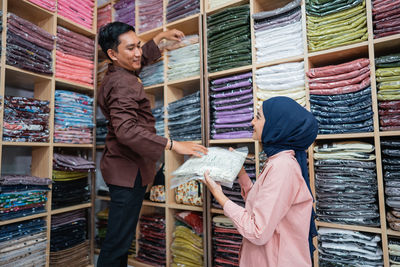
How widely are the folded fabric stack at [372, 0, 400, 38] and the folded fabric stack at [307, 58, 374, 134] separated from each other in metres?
0.18

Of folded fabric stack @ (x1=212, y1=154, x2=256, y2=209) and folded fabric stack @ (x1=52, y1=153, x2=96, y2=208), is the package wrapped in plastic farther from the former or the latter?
folded fabric stack @ (x1=52, y1=153, x2=96, y2=208)

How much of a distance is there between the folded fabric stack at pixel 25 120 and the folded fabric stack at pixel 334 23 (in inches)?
80.4

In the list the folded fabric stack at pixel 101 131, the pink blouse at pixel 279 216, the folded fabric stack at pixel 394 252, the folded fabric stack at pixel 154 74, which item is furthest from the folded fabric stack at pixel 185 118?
the folded fabric stack at pixel 394 252

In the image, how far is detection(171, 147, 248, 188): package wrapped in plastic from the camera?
1212mm

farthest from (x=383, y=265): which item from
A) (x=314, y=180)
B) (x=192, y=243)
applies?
(x=192, y=243)

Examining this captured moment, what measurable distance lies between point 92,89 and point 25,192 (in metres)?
1.06

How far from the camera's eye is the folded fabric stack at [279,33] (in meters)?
1.77

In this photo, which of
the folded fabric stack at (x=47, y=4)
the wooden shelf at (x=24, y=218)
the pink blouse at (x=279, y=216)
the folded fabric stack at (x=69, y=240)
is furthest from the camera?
the folded fabric stack at (x=69, y=240)

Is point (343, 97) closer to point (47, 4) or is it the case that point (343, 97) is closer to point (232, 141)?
point (232, 141)

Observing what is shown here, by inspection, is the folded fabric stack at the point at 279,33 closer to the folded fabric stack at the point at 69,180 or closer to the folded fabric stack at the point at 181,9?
the folded fabric stack at the point at 181,9

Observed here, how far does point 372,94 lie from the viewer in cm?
148

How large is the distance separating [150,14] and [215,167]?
1833mm

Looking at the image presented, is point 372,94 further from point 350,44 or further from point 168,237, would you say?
point 168,237

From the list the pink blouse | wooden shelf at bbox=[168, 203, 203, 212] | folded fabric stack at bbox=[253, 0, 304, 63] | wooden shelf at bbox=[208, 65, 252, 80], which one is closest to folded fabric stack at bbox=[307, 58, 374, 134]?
folded fabric stack at bbox=[253, 0, 304, 63]
